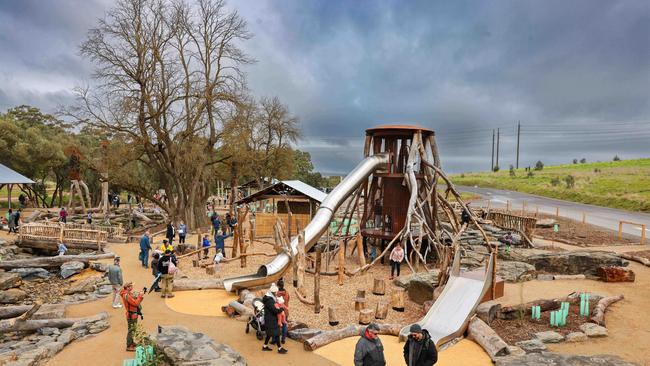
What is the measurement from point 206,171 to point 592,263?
26014 mm

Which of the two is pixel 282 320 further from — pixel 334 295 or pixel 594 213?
pixel 594 213

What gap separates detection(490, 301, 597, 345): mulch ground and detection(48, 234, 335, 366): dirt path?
14.1 ft

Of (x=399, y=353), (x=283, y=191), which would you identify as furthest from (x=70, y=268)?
(x=399, y=353)

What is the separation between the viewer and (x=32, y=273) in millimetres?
17797

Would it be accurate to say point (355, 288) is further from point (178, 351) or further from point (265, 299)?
point (178, 351)

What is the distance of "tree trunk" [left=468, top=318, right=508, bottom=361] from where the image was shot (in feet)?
27.5

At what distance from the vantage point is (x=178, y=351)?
7418 millimetres

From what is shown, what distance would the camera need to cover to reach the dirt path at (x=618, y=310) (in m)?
8.77

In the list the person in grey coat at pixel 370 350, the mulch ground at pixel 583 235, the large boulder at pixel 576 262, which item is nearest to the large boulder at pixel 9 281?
the person in grey coat at pixel 370 350

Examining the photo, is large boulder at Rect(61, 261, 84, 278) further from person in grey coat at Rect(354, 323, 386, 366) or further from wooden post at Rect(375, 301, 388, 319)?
person in grey coat at Rect(354, 323, 386, 366)

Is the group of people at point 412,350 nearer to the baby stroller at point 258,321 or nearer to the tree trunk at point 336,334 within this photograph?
the tree trunk at point 336,334

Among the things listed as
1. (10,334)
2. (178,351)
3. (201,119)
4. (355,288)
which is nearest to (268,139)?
(201,119)

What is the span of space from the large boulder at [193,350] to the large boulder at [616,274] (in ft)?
44.5

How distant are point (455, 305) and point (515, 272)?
209 inches
